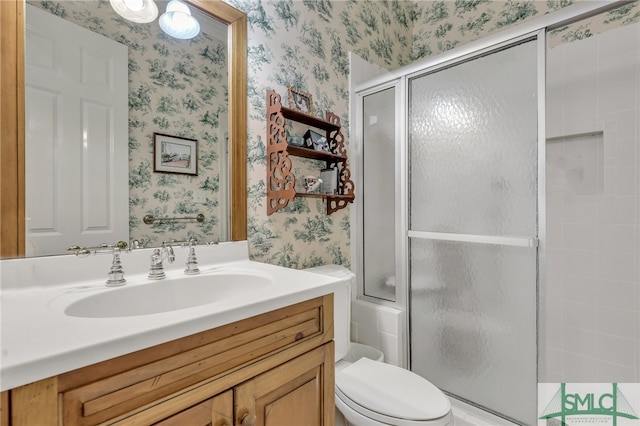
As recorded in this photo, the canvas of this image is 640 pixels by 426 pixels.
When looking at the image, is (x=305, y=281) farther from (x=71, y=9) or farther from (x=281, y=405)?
(x=71, y=9)

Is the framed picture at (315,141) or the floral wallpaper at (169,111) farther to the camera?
the framed picture at (315,141)

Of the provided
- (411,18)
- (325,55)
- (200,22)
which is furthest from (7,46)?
(411,18)

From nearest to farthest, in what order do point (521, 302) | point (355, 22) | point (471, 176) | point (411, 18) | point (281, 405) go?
point (281, 405), point (521, 302), point (471, 176), point (355, 22), point (411, 18)

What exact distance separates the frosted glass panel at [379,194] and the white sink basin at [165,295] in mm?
1008

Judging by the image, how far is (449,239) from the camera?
1.55 metres

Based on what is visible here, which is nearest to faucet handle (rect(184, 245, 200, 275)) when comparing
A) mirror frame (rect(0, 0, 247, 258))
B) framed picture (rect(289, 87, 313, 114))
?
mirror frame (rect(0, 0, 247, 258))

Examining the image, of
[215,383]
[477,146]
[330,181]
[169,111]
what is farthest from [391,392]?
[169,111]

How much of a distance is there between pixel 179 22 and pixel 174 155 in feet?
1.59

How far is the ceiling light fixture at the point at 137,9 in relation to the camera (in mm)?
1017

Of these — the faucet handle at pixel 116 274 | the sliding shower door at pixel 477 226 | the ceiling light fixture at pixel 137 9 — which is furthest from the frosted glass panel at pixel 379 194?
the faucet handle at pixel 116 274

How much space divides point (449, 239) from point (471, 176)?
12.5 inches

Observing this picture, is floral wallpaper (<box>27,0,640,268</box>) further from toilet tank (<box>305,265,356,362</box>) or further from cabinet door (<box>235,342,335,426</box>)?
cabinet door (<box>235,342,335,426</box>)

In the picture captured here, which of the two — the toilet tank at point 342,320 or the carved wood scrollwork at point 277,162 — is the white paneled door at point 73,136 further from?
the toilet tank at point 342,320

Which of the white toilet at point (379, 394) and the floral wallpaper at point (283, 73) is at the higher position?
the floral wallpaper at point (283, 73)
